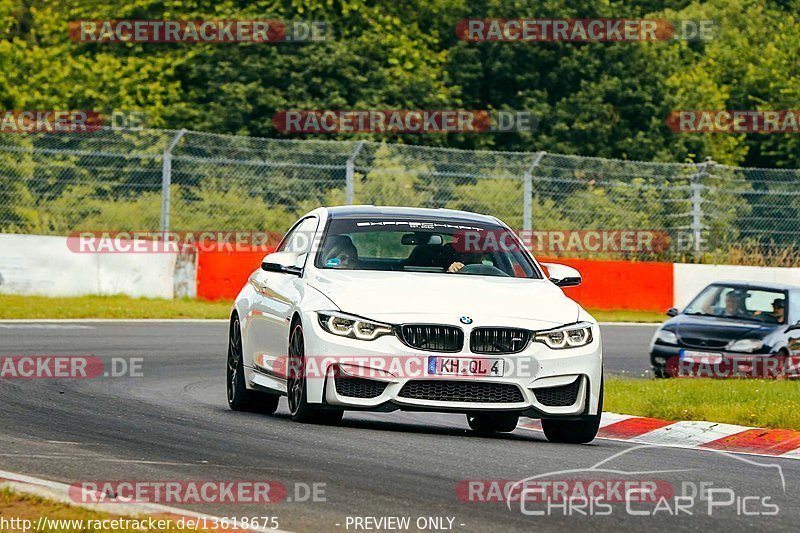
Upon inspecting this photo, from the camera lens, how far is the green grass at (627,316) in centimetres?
3017

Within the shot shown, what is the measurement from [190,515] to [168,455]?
214 cm

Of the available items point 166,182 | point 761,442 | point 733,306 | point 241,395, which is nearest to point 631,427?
point 761,442

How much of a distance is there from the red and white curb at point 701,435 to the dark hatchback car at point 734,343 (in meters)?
5.56

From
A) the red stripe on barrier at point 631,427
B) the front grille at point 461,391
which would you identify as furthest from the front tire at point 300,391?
the red stripe on barrier at point 631,427

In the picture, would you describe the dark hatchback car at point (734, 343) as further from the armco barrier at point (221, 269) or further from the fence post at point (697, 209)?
the fence post at point (697, 209)

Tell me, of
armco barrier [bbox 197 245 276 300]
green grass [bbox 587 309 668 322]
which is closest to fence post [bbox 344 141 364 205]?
armco barrier [bbox 197 245 276 300]

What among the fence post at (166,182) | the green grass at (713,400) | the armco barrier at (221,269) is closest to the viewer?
the green grass at (713,400)

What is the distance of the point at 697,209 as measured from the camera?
30984 mm

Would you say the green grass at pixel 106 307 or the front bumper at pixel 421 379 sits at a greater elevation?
the front bumper at pixel 421 379

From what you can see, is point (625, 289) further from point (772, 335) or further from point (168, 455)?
point (168, 455)

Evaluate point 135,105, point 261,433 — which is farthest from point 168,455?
point 135,105

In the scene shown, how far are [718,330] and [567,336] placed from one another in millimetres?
8573

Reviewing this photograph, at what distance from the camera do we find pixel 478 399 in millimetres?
10961

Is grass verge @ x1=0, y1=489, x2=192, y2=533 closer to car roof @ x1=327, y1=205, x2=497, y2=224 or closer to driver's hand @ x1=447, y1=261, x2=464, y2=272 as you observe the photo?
driver's hand @ x1=447, y1=261, x2=464, y2=272
